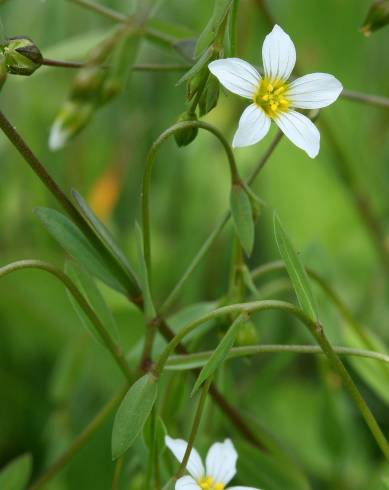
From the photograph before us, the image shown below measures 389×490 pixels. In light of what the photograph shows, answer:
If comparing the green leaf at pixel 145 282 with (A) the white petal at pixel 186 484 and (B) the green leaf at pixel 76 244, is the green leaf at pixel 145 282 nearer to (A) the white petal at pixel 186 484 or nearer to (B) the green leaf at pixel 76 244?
(B) the green leaf at pixel 76 244

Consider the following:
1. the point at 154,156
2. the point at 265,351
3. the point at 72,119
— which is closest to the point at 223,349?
the point at 265,351

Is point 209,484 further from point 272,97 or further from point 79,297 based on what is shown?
point 272,97

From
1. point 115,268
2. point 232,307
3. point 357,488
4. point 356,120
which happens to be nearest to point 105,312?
point 115,268

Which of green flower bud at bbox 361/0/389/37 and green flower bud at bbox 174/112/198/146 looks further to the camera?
green flower bud at bbox 361/0/389/37

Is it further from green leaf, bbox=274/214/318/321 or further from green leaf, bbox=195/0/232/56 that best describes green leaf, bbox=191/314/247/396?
green leaf, bbox=195/0/232/56

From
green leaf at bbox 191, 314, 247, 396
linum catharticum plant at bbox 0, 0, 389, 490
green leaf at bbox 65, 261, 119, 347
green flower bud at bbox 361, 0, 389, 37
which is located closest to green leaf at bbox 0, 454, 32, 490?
linum catharticum plant at bbox 0, 0, 389, 490

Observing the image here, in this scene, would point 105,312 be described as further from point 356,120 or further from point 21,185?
point 356,120

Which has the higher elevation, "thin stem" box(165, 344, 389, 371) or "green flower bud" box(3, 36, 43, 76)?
"green flower bud" box(3, 36, 43, 76)
